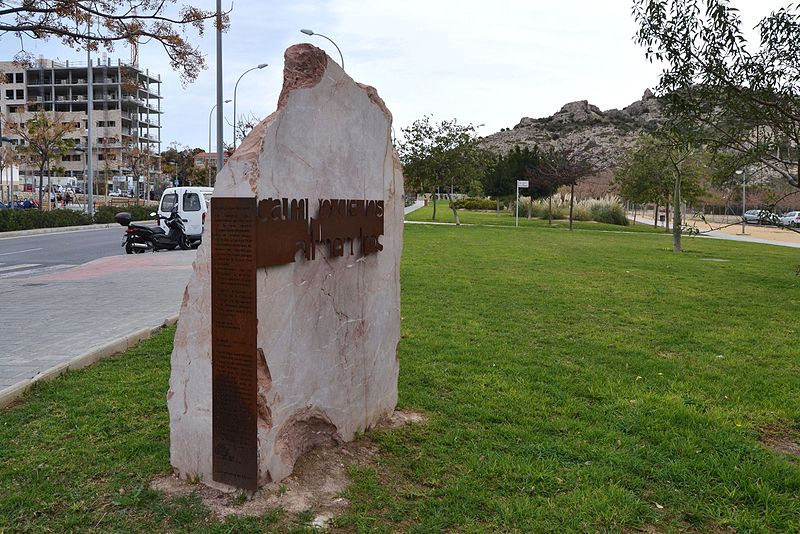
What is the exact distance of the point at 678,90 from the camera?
10.2 meters

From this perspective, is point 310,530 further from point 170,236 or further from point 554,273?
point 170,236

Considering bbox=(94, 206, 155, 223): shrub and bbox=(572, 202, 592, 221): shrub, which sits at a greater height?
bbox=(572, 202, 592, 221): shrub

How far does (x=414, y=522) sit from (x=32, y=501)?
2.01 m

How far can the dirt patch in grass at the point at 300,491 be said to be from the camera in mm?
3494

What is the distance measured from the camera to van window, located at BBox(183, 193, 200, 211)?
20.1m

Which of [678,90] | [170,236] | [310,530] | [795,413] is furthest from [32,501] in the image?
[170,236]

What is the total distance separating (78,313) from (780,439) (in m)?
8.12

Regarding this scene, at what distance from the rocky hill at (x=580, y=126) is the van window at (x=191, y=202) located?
95.7 m

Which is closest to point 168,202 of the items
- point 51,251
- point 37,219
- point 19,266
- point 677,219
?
point 51,251

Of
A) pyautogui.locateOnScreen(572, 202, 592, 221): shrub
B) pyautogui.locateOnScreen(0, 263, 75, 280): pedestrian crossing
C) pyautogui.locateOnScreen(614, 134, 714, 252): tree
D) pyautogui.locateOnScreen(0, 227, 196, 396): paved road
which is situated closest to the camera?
pyautogui.locateOnScreen(0, 227, 196, 396): paved road

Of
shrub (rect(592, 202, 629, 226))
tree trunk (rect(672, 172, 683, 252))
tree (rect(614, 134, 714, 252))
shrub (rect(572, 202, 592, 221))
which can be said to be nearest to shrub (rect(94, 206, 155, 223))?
tree (rect(614, 134, 714, 252))

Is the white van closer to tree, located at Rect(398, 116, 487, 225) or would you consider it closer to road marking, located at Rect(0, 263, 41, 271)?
road marking, located at Rect(0, 263, 41, 271)

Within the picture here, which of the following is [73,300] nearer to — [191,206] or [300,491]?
[300,491]

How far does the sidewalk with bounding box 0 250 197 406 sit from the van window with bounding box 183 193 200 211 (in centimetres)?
549
